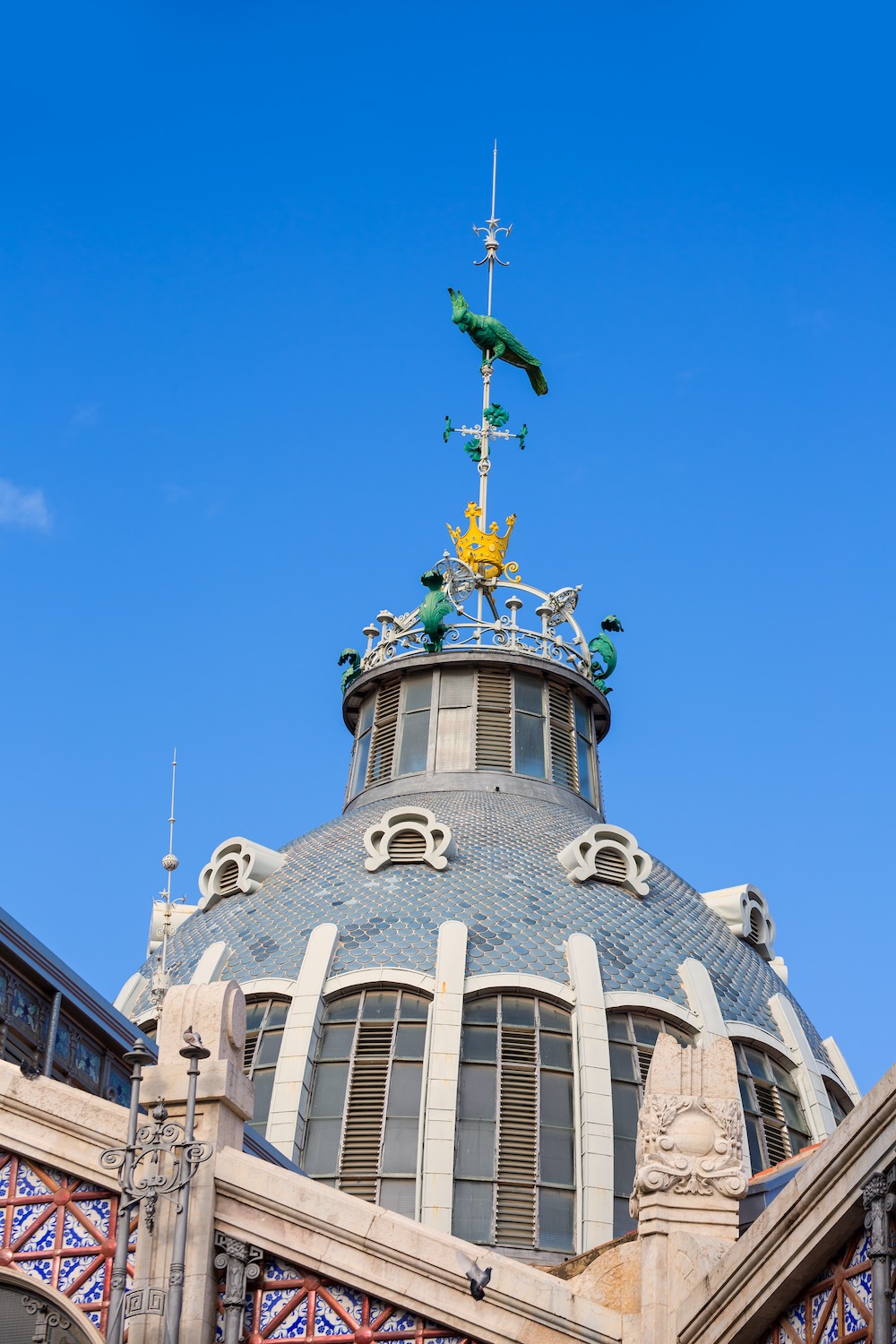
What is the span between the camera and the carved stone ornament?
22.9 m

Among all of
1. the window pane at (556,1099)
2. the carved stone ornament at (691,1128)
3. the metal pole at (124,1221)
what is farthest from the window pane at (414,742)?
the metal pole at (124,1221)

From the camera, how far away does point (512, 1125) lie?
38.4 m

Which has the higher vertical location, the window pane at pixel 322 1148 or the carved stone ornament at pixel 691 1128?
the window pane at pixel 322 1148

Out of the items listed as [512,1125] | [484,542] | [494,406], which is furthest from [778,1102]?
[494,406]

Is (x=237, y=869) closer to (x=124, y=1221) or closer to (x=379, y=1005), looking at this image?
(x=379, y=1005)

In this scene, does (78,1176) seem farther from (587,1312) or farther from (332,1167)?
(332,1167)

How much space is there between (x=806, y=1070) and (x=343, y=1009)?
335 inches

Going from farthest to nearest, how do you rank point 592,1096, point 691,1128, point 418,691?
1. point 418,691
2. point 592,1096
3. point 691,1128

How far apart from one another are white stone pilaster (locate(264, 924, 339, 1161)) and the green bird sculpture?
1815 centimetres

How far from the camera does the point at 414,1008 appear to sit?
131 feet

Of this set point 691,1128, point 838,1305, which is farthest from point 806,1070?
point 838,1305

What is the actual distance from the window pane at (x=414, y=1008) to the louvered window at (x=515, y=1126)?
71 cm

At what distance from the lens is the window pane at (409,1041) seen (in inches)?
1547

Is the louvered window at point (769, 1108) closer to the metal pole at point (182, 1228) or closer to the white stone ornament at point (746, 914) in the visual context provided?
the white stone ornament at point (746, 914)
